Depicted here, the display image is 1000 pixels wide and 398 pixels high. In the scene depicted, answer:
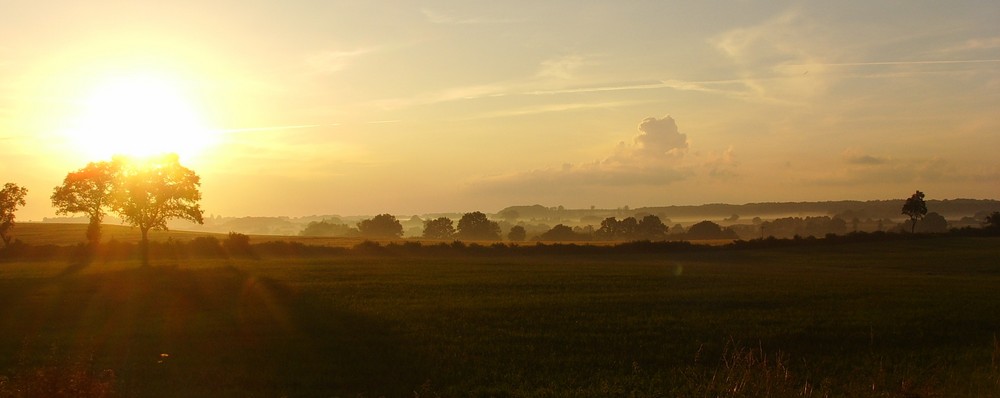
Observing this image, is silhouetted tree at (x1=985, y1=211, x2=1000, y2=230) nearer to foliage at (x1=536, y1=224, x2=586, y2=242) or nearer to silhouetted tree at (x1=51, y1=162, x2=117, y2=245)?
foliage at (x1=536, y1=224, x2=586, y2=242)

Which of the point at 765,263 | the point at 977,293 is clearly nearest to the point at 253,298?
the point at 977,293

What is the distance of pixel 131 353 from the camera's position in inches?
757

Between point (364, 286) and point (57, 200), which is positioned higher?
point (57, 200)

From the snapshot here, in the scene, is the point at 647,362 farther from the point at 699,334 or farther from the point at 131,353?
the point at 131,353

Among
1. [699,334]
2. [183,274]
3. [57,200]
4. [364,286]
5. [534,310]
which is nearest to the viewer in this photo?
[699,334]

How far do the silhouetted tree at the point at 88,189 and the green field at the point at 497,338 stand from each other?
2636cm

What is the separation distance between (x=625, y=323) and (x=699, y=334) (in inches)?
109

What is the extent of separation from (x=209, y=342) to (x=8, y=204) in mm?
71303

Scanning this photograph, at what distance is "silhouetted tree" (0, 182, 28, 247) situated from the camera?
76375 mm

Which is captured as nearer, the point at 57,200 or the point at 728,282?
the point at 728,282

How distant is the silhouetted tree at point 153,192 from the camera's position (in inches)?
2451

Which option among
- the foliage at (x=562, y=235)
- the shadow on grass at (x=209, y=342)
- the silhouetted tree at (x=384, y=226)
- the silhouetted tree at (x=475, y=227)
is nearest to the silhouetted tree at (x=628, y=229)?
the foliage at (x=562, y=235)

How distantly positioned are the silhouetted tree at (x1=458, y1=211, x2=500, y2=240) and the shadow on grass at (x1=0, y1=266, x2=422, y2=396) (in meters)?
133

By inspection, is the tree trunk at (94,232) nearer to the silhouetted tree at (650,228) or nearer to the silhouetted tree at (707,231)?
the silhouetted tree at (650,228)
